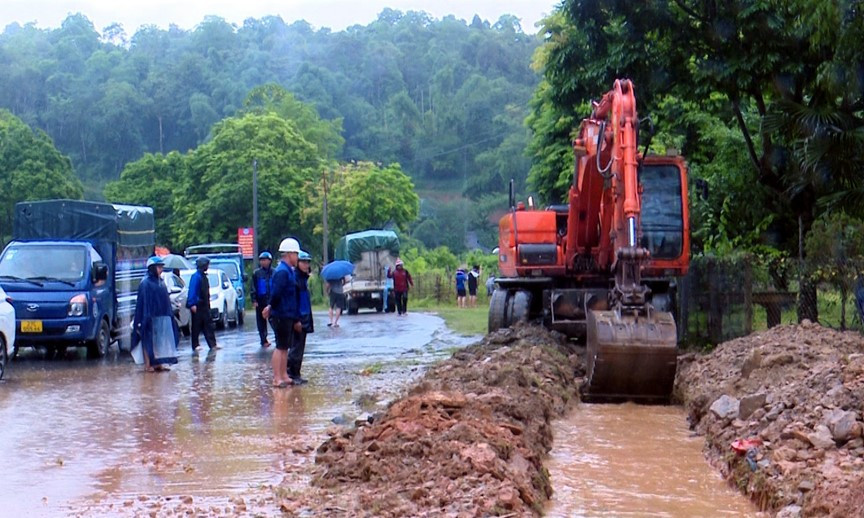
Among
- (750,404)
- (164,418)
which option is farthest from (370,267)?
(750,404)

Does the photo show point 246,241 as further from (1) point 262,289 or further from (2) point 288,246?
(2) point 288,246

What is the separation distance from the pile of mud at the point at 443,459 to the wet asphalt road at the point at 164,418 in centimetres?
81

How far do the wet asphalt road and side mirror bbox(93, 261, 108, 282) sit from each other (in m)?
1.39

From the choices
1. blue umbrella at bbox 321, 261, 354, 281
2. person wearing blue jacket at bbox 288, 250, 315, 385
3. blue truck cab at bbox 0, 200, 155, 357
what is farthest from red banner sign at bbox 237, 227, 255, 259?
person wearing blue jacket at bbox 288, 250, 315, 385

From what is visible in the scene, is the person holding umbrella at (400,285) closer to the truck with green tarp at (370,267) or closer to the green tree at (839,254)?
the truck with green tarp at (370,267)

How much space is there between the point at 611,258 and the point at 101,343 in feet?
28.9

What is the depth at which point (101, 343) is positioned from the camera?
2042cm

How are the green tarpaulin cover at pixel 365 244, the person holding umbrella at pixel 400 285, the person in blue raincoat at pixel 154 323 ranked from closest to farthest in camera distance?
the person in blue raincoat at pixel 154 323, the person holding umbrella at pixel 400 285, the green tarpaulin cover at pixel 365 244

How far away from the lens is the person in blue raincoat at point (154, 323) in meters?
17.7

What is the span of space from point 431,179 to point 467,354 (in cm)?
9869

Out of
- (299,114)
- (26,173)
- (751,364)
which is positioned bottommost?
(751,364)

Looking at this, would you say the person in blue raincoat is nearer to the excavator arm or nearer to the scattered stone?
the excavator arm

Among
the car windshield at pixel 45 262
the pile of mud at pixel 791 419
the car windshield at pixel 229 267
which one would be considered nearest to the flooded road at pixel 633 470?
the pile of mud at pixel 791 419

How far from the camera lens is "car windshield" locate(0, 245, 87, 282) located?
19938 millimetres
